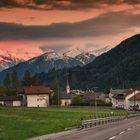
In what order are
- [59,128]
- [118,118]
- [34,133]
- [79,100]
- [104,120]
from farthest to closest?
[79,100], [118,118], [104,120], [59,128], [34,133]

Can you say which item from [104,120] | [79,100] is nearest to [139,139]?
[104,120]

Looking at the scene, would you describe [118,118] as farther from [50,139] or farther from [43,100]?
[43,100]

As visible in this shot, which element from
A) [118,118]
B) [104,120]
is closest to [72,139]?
[104,120]

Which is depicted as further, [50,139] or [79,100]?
[79,100]

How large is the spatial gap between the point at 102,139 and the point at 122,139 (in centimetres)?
137

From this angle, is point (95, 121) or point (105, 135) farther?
point (95, 121)

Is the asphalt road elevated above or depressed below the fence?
below

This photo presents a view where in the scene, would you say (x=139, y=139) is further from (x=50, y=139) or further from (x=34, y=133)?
(x=34, y=133)

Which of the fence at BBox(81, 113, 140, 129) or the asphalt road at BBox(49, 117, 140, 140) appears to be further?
the fence at BBox(81, 113, 140, 129)

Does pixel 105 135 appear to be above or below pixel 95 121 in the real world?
A: below

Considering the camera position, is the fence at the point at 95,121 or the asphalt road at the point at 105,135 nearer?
the asphalt road at the point at 105,135

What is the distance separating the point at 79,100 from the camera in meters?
194

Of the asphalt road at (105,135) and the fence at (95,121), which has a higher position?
the fence at (95,121)

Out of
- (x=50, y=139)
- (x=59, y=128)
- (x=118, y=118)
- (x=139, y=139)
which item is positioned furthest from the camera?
(x=118, y=118)
